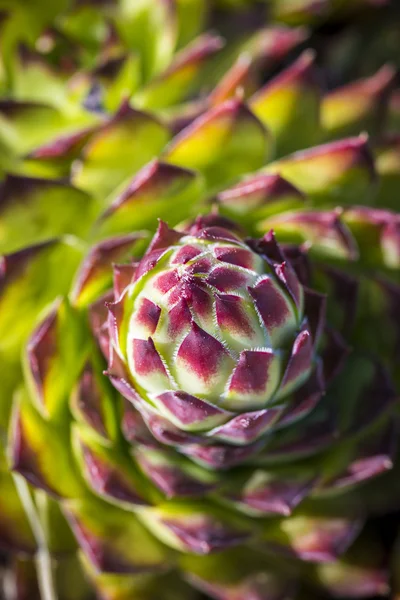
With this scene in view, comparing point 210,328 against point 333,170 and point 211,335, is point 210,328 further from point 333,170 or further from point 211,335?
point 333,170

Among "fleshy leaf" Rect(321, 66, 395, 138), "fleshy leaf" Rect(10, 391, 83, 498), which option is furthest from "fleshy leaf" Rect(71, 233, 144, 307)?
"fleshy leaf" Rect(321, 66, 395, 138)

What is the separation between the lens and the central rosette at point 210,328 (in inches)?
22.4

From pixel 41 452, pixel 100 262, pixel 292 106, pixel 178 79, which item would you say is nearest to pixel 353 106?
pixel 292 106

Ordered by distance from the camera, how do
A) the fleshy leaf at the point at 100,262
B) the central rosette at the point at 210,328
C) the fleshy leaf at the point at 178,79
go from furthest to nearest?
the fleshy leaf at the point at 178,79 < the fleshy leaf at the point at 100,262 < the central rosette at the point at 210,328

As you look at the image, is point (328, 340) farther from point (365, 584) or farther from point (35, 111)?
point (35, 111)

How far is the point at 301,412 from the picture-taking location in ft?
2.12

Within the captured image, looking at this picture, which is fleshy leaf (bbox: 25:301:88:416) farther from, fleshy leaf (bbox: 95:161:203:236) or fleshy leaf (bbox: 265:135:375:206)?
fleshy leaf (bbox: 265:135:375:206)

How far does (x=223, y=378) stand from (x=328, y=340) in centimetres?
15

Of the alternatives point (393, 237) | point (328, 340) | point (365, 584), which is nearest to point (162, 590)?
point (365, 584)

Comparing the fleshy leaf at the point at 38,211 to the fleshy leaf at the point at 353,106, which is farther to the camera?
the fleshy leaf at the point at 353,106

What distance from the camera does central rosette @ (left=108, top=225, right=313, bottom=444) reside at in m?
0.57

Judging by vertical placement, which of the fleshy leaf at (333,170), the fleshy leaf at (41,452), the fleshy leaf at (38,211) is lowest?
the fleshy leaf at (41,452)

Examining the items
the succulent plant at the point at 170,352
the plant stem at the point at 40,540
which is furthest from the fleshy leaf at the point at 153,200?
the plant stem at the point at 40,540

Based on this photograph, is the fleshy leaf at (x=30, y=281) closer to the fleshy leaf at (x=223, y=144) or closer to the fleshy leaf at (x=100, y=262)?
the fleshy leaf at (x=100, y=262)
